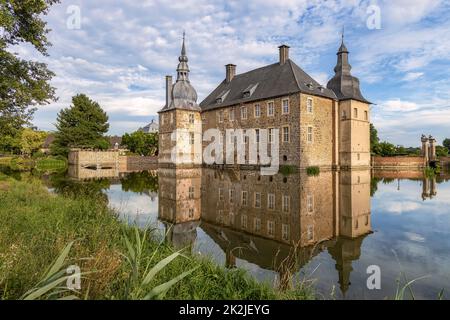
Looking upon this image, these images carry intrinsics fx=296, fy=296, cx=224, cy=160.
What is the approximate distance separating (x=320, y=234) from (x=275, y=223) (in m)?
1.37

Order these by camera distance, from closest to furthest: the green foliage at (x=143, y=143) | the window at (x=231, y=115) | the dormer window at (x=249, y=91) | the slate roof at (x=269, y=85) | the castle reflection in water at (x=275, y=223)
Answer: the castle reflection in water at (x=275, y=223), the slate roof at (x=269, y=85), the dormer window at (x=249, y=91), the window at (x=231, y=115), the green foliage at (x=143, y=143)

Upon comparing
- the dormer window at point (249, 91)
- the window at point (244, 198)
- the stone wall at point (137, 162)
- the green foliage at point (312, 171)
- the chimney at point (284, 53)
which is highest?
the chimney at point (284, 53)

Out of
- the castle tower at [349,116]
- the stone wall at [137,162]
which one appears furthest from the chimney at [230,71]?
the stone wall at [137,162]

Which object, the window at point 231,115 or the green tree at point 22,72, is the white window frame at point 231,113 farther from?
the green tree at point 22,72

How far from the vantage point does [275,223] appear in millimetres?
8164

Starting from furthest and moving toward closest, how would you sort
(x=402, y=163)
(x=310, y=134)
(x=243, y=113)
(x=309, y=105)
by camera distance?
(x=402, y=163) → (x=243, y=113) → (x=310, y=134) → (x=309, y=105)

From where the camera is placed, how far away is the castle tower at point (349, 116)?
1087 inches

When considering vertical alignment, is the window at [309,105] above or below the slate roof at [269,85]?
below

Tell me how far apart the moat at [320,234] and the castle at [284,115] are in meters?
12.9

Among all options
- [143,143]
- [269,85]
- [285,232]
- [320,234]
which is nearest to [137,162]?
[143,143]

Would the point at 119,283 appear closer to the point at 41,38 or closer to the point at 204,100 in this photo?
the point at 41,38

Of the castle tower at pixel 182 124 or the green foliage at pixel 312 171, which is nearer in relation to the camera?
the green foliage at pixel 312 171

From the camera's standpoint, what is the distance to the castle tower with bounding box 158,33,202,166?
32.5 metres

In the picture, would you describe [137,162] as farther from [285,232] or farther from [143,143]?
[285,232]
